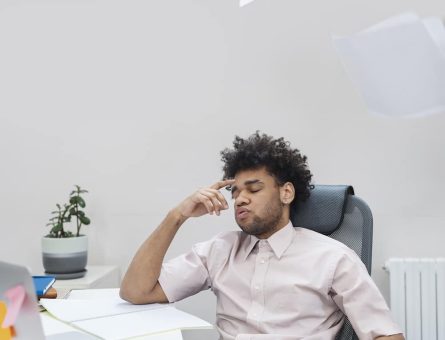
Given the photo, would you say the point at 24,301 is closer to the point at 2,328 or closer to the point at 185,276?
the point at 2,328

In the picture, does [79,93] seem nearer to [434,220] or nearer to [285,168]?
[285,168]

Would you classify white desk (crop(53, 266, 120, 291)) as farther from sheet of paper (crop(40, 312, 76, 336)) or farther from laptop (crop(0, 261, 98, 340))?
laptop (crop(0, 261, 98, 340))

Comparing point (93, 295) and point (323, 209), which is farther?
point (323, 209)

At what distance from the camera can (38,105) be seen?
250cm

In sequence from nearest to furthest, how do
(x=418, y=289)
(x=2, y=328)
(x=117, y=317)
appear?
1. (x=2, y=328)
2. (x=117, y=317)
3. (x=418, y=289)

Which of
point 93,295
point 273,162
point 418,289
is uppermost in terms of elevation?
point 273,162

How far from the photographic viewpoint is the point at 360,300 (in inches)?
58.4

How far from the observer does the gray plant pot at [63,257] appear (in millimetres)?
2166

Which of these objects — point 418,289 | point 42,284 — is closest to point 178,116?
point 42,284

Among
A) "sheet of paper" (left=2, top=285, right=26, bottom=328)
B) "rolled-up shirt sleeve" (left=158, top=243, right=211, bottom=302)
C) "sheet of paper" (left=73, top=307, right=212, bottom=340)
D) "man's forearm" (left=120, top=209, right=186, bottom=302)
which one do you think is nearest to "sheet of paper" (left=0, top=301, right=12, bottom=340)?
"sheet of paper" (left=2, top=285, right=26, bottom=328)

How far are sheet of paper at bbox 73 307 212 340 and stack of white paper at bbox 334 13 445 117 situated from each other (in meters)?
1.31

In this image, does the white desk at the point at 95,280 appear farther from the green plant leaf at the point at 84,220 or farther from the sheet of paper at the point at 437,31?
the sheet of paper at the point at 437,31

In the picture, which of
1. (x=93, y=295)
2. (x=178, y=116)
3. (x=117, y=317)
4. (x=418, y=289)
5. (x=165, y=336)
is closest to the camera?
(x=165, y=336)

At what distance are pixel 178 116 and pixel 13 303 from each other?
5.69 feet
